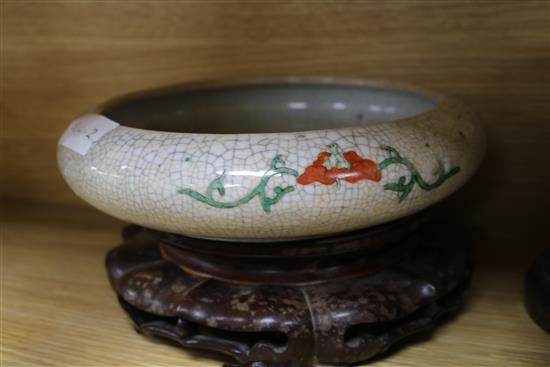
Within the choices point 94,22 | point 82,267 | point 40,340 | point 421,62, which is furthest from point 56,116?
point 421,62

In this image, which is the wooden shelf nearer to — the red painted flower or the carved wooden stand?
the carved wooden stand

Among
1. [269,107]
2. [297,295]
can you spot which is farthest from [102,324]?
[269,107]

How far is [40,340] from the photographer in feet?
2.11

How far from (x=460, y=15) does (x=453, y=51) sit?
0.05 meters

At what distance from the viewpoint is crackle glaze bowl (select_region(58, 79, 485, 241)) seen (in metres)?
0.50

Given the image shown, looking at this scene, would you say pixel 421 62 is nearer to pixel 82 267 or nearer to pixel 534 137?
pixel 534 137

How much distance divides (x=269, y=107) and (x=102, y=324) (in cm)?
36

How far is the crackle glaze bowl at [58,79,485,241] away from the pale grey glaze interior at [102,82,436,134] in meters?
0.19

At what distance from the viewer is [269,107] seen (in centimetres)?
86

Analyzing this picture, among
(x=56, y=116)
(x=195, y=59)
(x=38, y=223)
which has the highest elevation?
(x=195, y=59)

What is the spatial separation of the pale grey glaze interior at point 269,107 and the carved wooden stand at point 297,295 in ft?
0.73

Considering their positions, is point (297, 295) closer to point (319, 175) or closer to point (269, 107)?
point (319, 175)

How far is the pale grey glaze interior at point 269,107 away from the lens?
812mm

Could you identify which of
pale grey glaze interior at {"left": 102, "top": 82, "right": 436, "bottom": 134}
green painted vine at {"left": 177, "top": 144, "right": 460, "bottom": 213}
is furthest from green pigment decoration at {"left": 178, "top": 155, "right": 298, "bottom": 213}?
pale grey glaze interior at {"left": 102, "top": 82, "right": 436, "bottom": 134}
